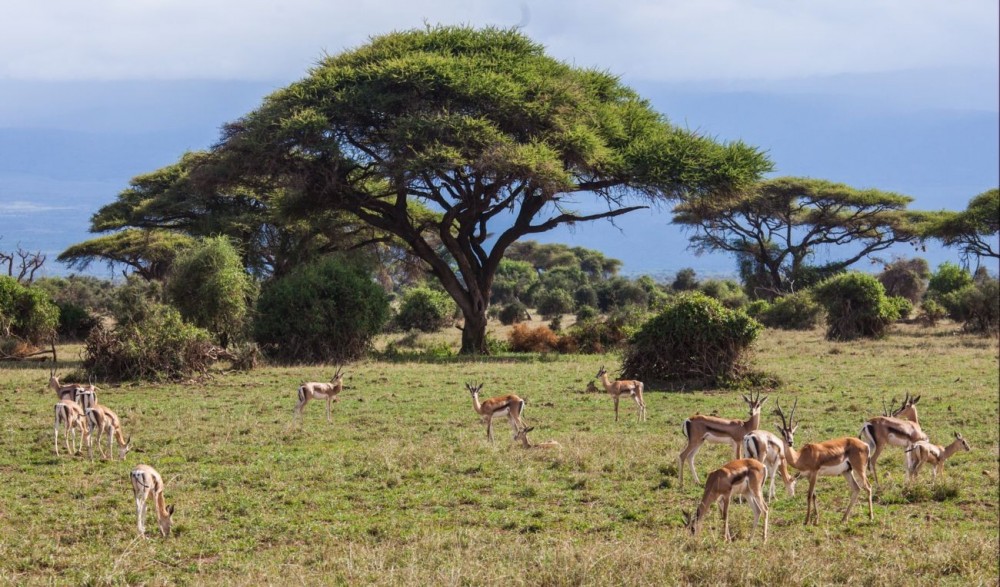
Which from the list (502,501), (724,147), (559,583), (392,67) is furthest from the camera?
(724,147)

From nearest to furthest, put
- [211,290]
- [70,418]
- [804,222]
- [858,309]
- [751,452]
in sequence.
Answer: [751,452]
[70,418]
[211,290]
[858,309]
[804,222]

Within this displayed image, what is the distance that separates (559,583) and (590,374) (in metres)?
14.2

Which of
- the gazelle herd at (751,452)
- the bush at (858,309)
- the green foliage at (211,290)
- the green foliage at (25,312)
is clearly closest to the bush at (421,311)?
the green foliage at (211,290)

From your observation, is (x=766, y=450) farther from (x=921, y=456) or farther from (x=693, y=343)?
(x=693, y=343)

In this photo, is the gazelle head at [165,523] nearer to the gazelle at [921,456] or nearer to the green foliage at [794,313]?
the gazelle at [921,456]

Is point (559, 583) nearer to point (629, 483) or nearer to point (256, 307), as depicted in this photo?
point (629, 483)

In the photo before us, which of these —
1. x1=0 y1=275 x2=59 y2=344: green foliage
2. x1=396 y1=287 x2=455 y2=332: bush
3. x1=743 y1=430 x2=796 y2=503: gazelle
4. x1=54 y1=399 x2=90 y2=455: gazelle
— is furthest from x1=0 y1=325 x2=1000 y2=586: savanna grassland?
x1=396 y1=287 x2=455 y2=332: bush

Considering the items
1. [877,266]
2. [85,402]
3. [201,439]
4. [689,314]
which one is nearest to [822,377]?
[689,314]

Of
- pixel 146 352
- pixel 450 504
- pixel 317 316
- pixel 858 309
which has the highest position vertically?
pixel 858 309

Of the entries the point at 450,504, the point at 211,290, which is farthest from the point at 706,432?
the point at 211,290

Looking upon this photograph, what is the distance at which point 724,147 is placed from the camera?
28984 mm

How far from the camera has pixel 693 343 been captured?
754 inches

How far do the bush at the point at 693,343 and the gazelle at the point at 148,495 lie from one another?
1285 centimetres

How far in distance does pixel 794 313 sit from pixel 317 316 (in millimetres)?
20181
